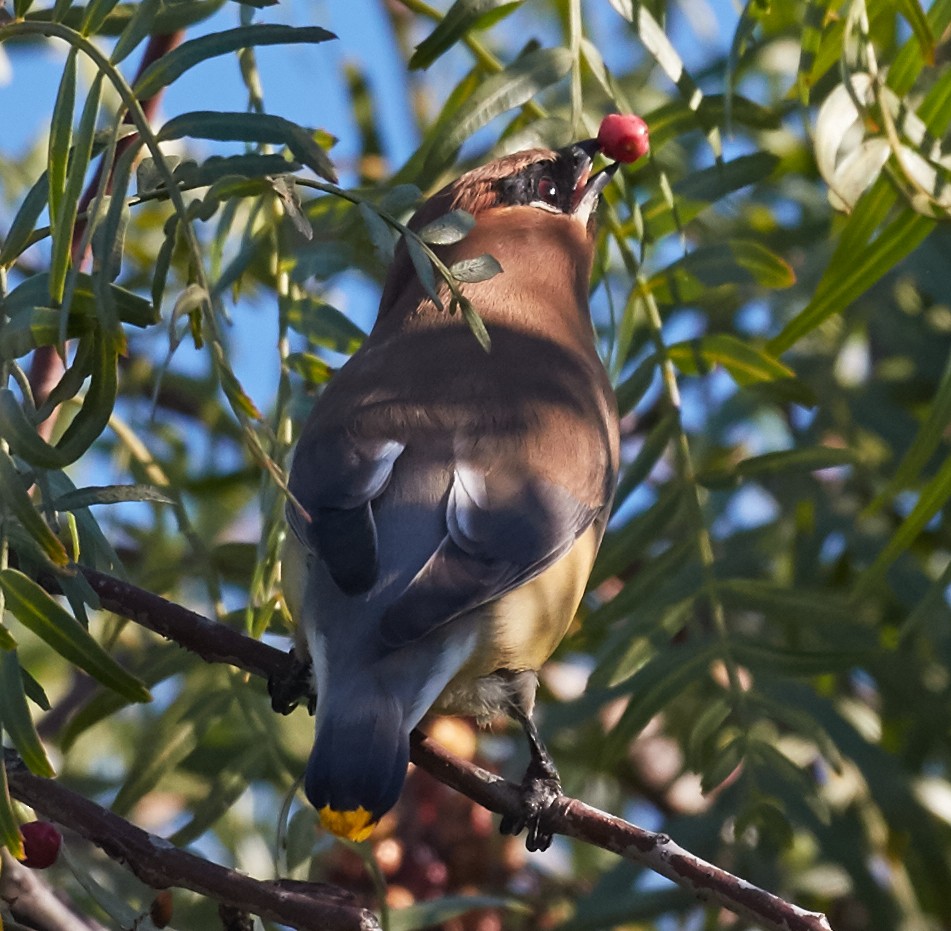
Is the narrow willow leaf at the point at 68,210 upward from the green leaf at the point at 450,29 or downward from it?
upward

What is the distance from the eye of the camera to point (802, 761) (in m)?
4.04

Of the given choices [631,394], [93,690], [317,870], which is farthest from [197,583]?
[631,394]

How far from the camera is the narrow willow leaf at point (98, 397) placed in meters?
1.91

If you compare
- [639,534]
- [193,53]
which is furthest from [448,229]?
[639,534]

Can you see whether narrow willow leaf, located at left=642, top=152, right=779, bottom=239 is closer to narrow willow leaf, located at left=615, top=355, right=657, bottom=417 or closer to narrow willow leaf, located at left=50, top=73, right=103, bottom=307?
narrow willow leaf, located at left=615, top=355, right=657, bottom=417

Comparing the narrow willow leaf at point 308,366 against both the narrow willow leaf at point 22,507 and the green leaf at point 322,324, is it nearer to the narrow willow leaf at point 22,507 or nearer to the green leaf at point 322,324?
the green leaf at point 322,324

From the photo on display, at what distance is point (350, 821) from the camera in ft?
8.05

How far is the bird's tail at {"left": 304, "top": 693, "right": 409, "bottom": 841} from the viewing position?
246 cm

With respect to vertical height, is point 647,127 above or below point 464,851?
above

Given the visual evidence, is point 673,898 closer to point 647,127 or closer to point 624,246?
point 624,246

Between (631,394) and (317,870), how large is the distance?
1.25 meters

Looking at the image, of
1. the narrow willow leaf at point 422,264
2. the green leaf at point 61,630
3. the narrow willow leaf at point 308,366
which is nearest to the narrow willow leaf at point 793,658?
the narrow willow leaf at point 308,366

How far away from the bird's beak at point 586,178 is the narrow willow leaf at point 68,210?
154cm

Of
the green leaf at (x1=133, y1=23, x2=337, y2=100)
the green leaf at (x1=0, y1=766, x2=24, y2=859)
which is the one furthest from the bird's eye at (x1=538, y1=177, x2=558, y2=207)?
the green leaf at (x1=0, y1=766, x2=24, y2=859)
